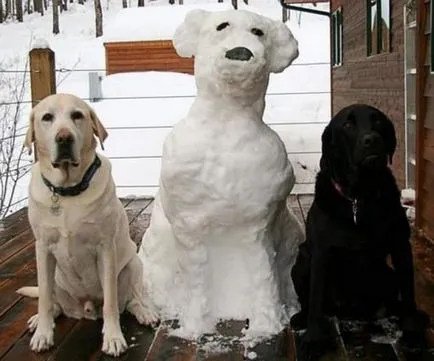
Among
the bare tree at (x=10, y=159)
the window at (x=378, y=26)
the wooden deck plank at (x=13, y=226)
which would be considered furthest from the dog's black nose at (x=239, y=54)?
the window at (x=378, y=26)

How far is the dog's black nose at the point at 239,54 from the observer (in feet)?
9.52

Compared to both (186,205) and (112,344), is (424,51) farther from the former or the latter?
(112,344)

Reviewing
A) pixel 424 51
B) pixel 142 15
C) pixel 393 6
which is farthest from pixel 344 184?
pixel 142 15

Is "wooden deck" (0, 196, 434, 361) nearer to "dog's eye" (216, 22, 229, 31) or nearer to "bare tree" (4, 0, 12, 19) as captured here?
"dog's eye" (216, 22, 229, 31)

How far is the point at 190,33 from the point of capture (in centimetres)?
322

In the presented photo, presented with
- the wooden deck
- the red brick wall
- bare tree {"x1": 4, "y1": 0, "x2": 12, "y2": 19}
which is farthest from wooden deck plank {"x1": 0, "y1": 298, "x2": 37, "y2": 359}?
bare tree {"x1": 4, "y1": 0, "x2": 12, "y2": 19}

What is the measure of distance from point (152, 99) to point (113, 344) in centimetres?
1474

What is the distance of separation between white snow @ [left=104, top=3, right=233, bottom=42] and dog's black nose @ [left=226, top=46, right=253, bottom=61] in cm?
1787

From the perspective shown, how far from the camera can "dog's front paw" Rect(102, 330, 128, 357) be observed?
109 inches

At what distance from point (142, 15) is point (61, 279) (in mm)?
21424

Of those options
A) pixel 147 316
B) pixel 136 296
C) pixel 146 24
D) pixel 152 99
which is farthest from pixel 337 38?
pixel 146 24

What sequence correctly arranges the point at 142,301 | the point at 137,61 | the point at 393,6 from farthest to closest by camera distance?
the point at 137,61
the point at 393,6
the point at 142,301

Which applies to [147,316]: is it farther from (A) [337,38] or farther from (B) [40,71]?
(A) [337,38]

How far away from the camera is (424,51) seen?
4.42 metres
